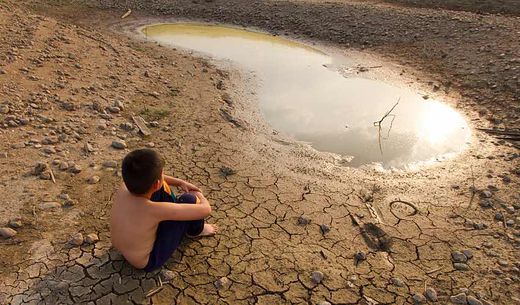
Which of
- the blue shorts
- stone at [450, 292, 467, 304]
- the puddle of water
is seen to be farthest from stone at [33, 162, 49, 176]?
stone at [450, 292, 467, 304]

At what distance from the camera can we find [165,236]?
3359mm

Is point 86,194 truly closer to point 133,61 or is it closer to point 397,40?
point 133,61

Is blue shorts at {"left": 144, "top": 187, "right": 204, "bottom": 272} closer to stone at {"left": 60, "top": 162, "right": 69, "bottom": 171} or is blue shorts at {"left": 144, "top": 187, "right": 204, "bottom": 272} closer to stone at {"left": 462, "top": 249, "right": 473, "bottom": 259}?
stone at {"left": 60, "top": 162, "right": 69, "bottom": 171}

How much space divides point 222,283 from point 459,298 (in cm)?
201

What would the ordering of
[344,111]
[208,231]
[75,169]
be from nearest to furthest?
[208,231]
[75,169]
[344,111]

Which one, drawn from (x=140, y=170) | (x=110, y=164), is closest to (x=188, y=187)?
(x=140, y=170)

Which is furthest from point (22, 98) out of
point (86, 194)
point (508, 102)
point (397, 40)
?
point (397, 40)

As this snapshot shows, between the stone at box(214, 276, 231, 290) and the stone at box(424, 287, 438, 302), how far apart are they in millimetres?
1694

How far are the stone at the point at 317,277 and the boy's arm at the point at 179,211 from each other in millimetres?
1085

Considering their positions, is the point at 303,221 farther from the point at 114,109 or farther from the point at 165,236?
the point at 114,109

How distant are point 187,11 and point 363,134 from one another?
936cm

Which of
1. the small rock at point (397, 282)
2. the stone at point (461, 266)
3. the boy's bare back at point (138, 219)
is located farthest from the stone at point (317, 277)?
the stone at point (461, 266)

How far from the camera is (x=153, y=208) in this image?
3.12 m

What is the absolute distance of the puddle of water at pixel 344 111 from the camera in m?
6.11
